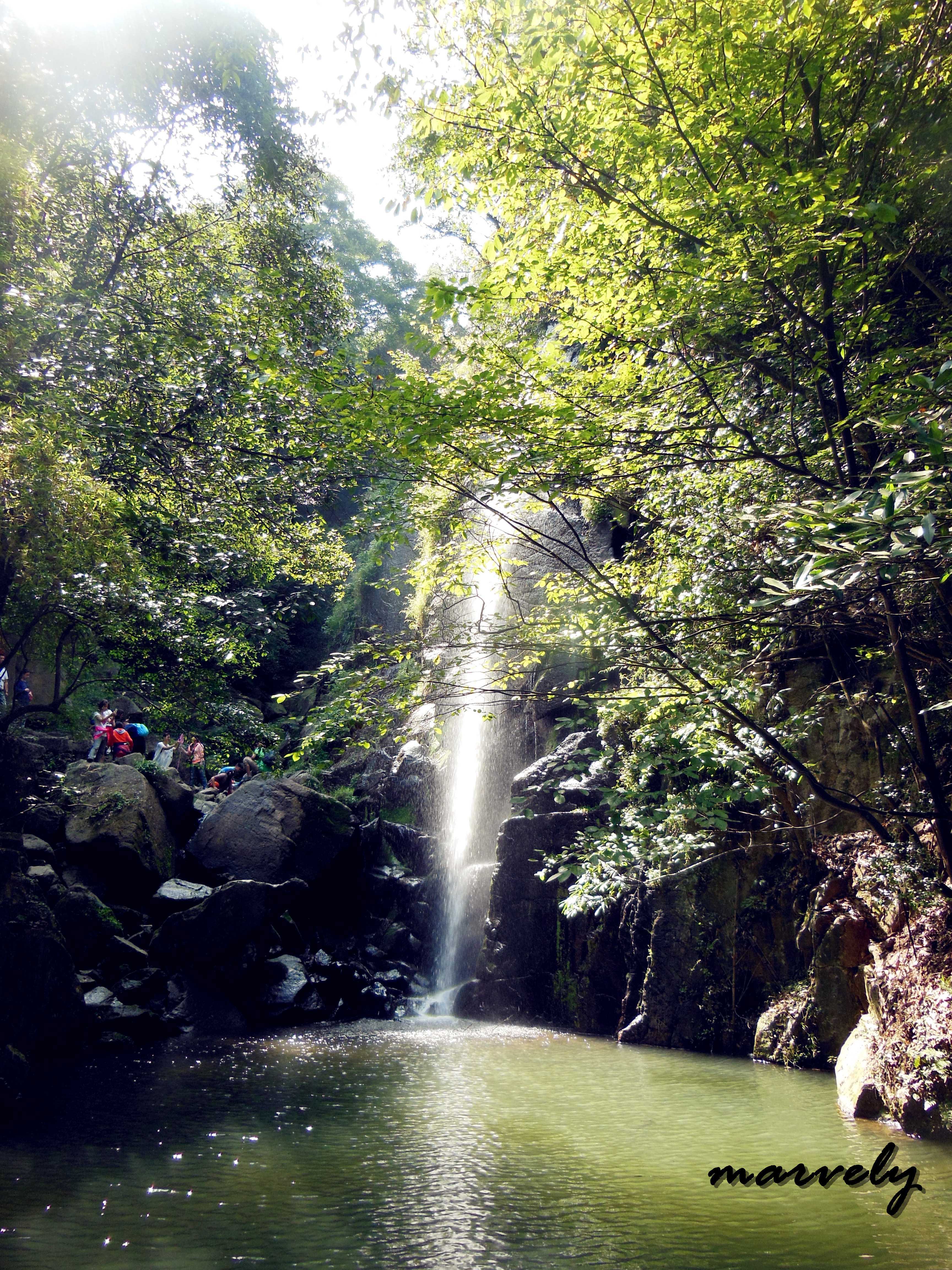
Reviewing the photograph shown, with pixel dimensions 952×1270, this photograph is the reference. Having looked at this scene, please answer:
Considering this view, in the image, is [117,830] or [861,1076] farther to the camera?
[117,830]

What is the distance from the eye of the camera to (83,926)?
423 inches

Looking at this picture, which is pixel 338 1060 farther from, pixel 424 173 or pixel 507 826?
pixel 424 173

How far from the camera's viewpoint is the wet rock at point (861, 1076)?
6.55 metres

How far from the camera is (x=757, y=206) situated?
4.11 meters

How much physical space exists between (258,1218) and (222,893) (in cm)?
736

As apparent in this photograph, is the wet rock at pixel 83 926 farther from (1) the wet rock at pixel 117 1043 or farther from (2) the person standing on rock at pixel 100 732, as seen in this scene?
(2) the person standing on rock at pixel 100 732

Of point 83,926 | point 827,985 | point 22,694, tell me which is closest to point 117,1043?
point 83,926

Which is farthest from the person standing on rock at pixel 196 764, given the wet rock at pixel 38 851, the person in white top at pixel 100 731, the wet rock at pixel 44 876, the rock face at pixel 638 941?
the rock face at pixel 638 941

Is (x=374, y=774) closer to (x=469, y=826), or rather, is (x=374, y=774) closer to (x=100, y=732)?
(x=469, y=826)

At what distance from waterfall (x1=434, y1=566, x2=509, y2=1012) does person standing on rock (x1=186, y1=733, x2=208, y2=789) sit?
578cm

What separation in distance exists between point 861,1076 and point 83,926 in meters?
9.60

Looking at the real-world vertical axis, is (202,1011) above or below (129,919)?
below
